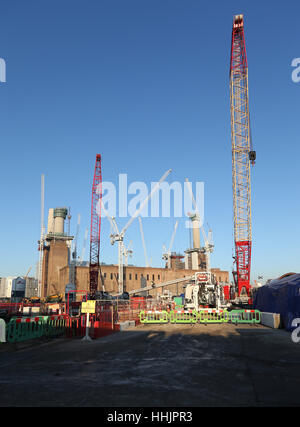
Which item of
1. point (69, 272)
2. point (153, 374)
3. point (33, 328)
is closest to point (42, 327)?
point (33, 328)

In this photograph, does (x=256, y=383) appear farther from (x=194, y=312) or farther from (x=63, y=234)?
(x=63, y=234)

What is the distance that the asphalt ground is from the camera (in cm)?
711

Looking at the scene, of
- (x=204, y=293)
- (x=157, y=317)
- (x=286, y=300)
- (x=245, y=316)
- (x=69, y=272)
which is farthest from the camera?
(x=69, y=272)

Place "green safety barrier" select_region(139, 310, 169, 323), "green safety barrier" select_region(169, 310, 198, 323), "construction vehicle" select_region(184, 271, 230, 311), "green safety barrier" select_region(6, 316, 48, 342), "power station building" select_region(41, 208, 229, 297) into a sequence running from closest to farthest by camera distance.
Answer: "green safety barrier" select_region(6, 316, 48, 342) < "green safety barrier" select_region(169, 310, 198, 323) < "green safety barrier" select_region(139, 310, 169, 323) < "construction vehicle" select_region(184, 271, 230, 311) < "power station building" select_region(41, 208, 229, 297)

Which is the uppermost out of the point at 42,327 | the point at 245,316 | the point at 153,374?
the point at 153,374

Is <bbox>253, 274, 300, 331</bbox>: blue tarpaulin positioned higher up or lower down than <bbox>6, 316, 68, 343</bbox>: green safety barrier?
higher up

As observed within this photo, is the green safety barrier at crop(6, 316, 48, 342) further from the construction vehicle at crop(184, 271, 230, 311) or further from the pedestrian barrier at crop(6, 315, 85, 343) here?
the construction vehicle at crop(184, 271, 230, 311)

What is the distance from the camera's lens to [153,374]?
9500mm

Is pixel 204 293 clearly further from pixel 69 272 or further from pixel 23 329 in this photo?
pixel 69 272

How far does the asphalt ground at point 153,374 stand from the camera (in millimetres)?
7109

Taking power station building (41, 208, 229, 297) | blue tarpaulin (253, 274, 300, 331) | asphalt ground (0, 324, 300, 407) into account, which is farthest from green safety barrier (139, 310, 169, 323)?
power station building (41, 208, 229, 297)
